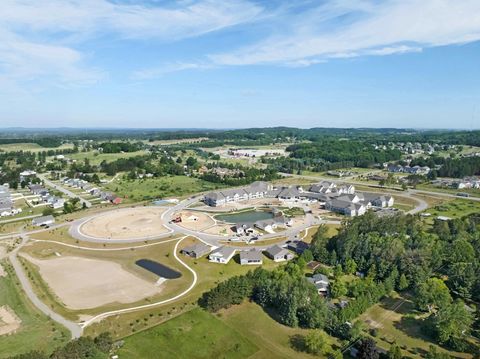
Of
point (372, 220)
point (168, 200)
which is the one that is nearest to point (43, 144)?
point (168, 200)

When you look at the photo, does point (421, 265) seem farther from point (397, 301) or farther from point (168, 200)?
point (168, 200)

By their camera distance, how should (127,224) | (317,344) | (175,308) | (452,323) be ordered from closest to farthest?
(317,344), (452,323), (175,308), (127,224)

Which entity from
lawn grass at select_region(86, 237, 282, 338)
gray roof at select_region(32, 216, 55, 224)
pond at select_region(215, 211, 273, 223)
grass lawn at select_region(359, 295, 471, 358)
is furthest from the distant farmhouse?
grass lawn at select_region(359, 295, 471, 358)

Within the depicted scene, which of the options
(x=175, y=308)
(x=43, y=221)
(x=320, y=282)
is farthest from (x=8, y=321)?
(x=43, y=221)

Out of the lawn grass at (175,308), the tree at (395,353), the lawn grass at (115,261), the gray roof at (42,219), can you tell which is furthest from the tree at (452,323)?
the gray roof at (42,219)

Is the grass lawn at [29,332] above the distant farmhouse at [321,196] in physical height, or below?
below

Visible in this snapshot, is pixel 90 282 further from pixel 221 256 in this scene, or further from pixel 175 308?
pixel 221 256

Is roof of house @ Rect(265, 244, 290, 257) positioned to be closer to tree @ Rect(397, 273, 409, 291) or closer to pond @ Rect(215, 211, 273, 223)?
tree @ Rect(397, 273, 409, 291)

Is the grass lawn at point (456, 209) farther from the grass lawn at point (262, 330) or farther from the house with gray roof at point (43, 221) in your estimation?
the house with gray roof at point (43, 221)
